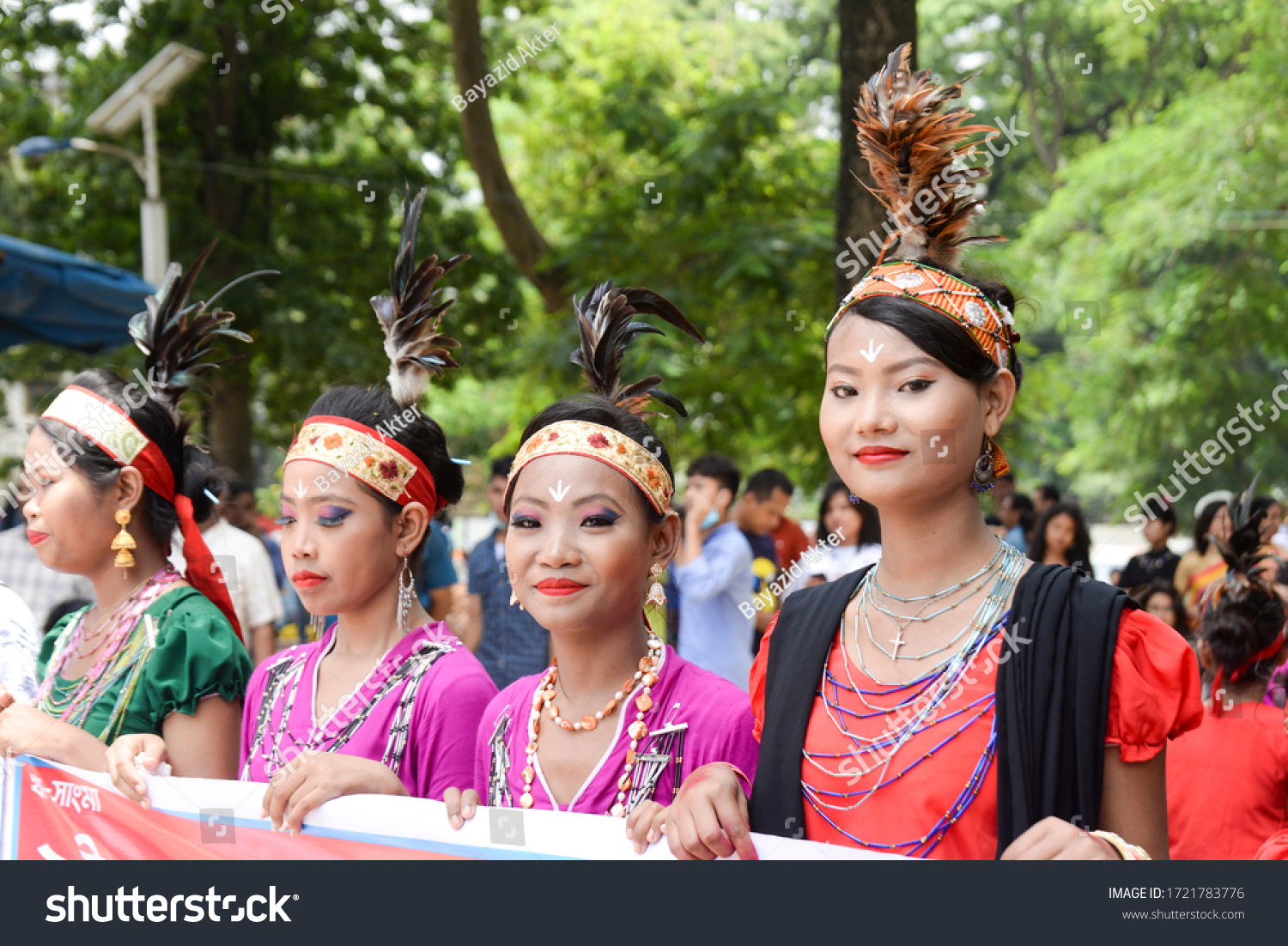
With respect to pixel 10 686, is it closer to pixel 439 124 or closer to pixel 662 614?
pixel 662 614

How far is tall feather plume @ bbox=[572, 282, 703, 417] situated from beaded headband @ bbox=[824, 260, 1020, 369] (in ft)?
2.16

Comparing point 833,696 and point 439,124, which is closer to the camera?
point 833,696

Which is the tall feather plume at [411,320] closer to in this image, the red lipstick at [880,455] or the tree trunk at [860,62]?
the red lipstick at [880,455]

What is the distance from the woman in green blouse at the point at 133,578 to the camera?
2619mm

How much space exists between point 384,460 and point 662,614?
0.70 m

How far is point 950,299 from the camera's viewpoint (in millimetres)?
1873

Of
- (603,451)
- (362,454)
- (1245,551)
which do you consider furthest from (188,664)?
(1245,551)

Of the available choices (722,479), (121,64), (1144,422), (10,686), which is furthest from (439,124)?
(10,686)

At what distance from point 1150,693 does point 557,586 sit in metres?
1.02

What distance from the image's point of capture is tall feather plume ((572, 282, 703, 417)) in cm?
254

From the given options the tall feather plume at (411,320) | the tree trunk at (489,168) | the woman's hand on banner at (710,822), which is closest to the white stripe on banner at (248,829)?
the woman's hand on banner at (710,822)

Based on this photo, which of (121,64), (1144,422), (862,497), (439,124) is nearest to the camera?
(862,497)

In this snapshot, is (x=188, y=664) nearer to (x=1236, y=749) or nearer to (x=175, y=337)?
(x=175, y=337)
